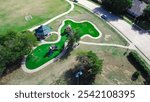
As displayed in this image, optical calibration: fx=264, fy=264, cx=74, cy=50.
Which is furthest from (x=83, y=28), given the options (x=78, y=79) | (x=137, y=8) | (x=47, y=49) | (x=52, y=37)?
(x=78, y=79)

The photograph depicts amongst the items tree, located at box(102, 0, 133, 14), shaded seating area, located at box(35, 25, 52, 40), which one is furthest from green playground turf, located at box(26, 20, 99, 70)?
tree, located at box(102, 0, 133, 14)

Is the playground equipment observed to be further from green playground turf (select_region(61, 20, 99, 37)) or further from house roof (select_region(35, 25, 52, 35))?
green playground turf (select_region(61, 20, 99, 37))

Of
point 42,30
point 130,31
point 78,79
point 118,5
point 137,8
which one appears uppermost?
point 137,8

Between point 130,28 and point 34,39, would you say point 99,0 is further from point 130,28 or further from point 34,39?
point 34,39

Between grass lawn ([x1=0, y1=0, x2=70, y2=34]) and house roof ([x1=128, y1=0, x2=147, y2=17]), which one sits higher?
house roof ([x1=128, y1=0, x2=147, y2=17])

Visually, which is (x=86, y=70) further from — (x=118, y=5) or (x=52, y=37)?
(x=118, y=5)

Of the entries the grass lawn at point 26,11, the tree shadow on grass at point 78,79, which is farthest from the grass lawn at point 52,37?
the tree shadow on grass at point 78,79
